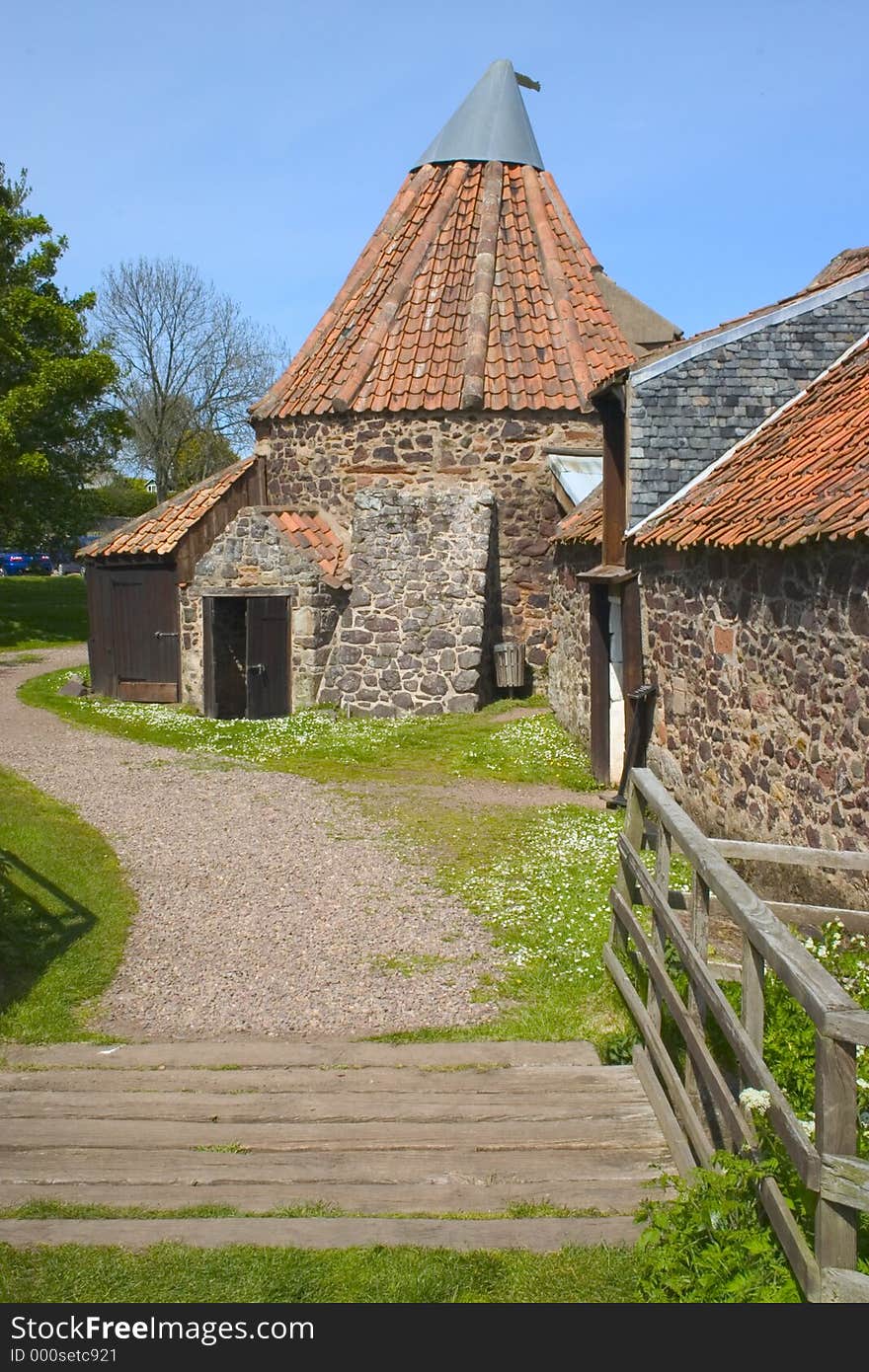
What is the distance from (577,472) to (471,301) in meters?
3.33

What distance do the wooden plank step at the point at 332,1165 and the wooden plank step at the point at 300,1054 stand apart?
3.67 feet

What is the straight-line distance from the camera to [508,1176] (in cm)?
455

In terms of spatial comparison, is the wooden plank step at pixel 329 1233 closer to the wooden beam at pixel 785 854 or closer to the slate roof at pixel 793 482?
the wooden beam at pixel 785 854

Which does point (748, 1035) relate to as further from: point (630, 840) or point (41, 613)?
point (41, 613)

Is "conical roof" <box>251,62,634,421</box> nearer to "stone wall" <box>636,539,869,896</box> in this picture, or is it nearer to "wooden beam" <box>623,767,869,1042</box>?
"stone wall" <box>636,539,869,896</box>

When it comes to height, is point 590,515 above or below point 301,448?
below

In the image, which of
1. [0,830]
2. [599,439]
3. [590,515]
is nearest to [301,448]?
[599,439]

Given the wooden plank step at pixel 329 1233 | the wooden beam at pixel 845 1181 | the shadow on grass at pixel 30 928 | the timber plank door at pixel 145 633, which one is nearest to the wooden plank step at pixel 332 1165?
the wooden plank step at pixel 329 1233

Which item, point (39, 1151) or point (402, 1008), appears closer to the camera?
point (39, 1151)

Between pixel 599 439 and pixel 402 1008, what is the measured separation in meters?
13.0

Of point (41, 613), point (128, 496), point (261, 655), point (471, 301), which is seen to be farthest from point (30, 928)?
point (128, 496)

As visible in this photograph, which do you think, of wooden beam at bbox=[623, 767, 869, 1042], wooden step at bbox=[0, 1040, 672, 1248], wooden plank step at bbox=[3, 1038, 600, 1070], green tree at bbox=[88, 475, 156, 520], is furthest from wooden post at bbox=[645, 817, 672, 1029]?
green tree at bbox=[88, 475, 156, 520]
